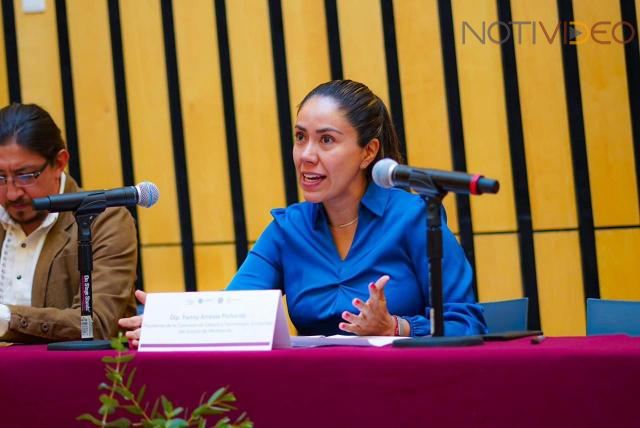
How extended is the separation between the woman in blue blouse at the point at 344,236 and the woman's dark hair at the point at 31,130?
2.54 ft

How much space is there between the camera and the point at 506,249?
417cm

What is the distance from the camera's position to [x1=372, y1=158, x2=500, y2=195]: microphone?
1.88m

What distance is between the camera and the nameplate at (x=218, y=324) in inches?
78.0

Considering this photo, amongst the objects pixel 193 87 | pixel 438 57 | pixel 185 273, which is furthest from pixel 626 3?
pixel 185 273

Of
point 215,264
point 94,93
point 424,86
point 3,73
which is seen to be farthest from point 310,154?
point 3,73

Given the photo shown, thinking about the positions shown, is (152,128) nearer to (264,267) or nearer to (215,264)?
(215,264)

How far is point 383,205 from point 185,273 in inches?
78.1

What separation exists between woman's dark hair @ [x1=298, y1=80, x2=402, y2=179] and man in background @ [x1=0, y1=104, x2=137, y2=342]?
77cm

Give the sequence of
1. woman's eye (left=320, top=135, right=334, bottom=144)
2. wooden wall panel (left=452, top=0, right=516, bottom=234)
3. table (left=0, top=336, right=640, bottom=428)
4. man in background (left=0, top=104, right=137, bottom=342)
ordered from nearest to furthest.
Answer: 1. table (left=0, top=336, right=640, bottom=428)
2. woman's eye (left=320, top=135, right=334, bottom=144)
3. man in background (left=0, top=104, right=137, bottom=342)
4. wooden wall panel (left=452, top=0, right=516, bottom=234)

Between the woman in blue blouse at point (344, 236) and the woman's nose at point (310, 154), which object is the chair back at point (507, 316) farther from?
the woman's nose at point (310, 154)

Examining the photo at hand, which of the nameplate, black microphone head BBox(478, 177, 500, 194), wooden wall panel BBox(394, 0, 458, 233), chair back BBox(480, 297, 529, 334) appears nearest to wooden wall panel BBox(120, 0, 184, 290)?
wooden wall panel BBox(394, 0, 458, 233)

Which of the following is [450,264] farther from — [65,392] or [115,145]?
[115,145]

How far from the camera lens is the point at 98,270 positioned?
2980 millimetres

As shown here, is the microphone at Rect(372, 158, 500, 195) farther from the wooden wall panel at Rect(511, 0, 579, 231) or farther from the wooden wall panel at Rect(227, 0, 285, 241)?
the wooden wall panel at Rect(227, 0, 285, 241)
